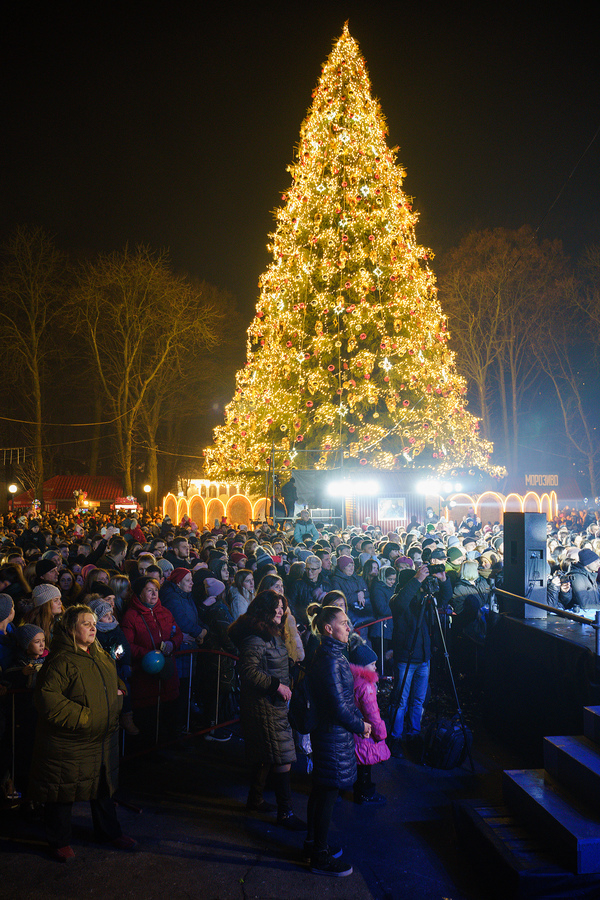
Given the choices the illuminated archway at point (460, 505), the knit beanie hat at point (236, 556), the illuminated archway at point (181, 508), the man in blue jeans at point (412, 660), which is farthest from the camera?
the illuminated archway at point (181, 508)

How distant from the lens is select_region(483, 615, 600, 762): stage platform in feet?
18.9

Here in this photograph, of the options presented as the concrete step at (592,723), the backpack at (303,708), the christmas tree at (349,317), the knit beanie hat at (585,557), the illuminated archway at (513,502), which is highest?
the christmas tree at (349,317)

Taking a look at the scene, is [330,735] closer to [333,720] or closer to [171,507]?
[333,720]

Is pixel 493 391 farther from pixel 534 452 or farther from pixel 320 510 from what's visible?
pixel 320 510

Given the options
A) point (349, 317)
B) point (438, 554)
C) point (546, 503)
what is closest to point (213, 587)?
point (438, 554)

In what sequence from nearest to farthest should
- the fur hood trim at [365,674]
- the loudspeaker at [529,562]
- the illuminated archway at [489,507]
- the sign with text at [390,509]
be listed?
the fur hood trim at [365,674]
the loudspeaker at [529,562]
the sign with text at [390,509]
the illuminated archway at [489,507]

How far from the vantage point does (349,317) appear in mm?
20594

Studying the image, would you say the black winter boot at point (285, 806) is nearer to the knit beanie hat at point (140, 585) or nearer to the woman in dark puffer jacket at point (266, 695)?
the woman in dark puffer jacket at point (266, 695)

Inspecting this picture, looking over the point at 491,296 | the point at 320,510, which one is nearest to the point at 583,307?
the point at 491,296

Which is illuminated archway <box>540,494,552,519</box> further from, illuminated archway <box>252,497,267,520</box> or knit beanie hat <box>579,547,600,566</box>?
knit beanie hat <box>579,547,600,566</box>

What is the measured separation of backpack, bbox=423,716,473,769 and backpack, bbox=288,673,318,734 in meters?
2.15

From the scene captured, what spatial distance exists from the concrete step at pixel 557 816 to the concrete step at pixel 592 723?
0.48 m

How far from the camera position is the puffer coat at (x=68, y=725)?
163 inches

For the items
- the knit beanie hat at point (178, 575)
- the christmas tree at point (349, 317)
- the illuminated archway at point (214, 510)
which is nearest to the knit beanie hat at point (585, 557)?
the knit beanie hat at point (178, 575)
